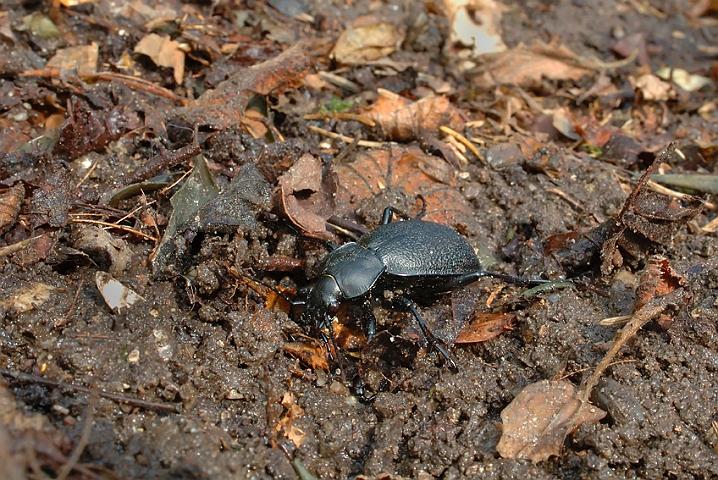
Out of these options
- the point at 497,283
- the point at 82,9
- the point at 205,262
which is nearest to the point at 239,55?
the point at 82,9

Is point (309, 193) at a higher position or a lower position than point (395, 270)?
higher

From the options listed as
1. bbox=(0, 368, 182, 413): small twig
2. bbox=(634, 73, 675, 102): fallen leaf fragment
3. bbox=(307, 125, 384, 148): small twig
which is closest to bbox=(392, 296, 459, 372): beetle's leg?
bbox=(307, 125, 384, 148): small twig

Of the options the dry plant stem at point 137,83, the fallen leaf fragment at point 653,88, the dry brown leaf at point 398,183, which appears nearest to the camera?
the dry brown leaf at point 398,183

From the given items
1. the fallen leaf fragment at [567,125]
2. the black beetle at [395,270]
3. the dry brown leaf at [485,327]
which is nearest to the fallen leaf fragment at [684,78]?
the fallen leaf fragment at [567,125]

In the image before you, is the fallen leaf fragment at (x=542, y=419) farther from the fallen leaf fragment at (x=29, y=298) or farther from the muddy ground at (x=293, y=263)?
the fallen leaf fragment at (x=29, y=298)

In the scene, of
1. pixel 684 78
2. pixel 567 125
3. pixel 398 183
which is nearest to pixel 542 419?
pixel 398 183

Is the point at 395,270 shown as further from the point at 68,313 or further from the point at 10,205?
the point at 10,205

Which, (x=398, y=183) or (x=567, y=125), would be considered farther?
(x=567, y=125)
